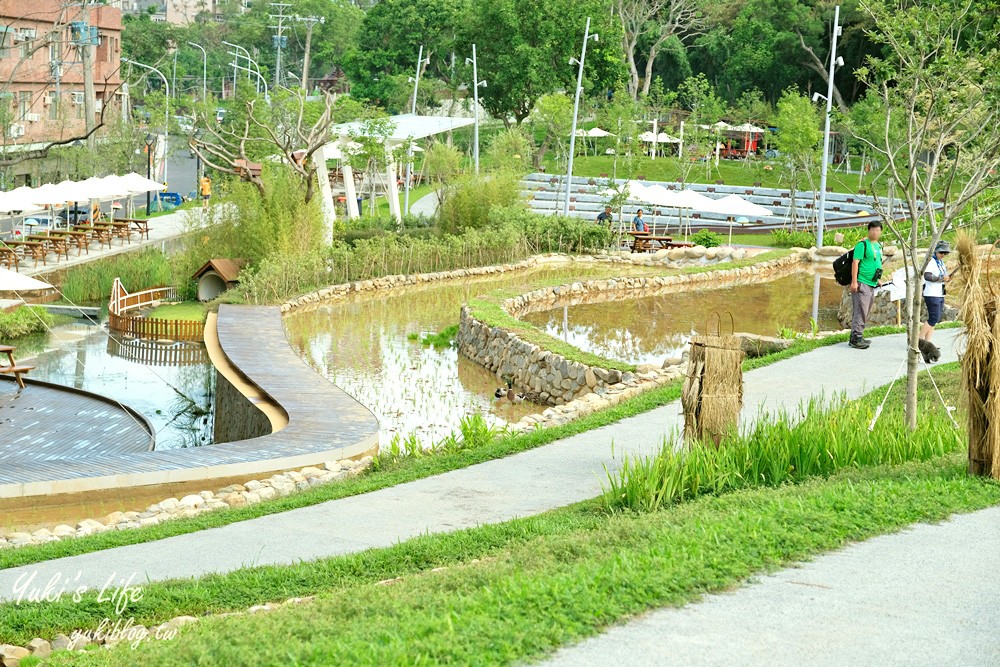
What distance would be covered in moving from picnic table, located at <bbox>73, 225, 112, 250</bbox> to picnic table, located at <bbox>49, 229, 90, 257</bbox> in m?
0.49

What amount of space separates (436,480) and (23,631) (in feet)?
14.1

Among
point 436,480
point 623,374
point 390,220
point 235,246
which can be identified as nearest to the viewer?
point 436,480

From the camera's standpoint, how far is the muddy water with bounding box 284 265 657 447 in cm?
1570

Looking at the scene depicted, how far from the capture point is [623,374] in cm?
1579

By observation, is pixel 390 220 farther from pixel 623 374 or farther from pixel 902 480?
pixel 902 480

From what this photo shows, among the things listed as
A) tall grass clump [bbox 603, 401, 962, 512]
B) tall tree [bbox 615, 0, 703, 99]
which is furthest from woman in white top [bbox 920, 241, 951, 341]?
tall tree [bbox 615, 0, 703, 99]

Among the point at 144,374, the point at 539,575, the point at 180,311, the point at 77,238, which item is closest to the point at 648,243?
the point at 180,311

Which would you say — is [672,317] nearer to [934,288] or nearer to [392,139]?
[934,288]

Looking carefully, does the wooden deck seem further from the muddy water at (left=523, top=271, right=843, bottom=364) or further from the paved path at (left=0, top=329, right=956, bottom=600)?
the muddy water at (left=523, top=271, right=843, bottom=364)

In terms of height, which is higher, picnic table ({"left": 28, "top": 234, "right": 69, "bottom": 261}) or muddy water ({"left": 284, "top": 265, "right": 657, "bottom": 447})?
picnic table ({"left": 28, "top": 234, "right": 69, "bottom": 261})

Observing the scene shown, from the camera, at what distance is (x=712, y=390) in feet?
31.3

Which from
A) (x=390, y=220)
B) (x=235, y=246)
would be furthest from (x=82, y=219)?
(x=235, y=246)

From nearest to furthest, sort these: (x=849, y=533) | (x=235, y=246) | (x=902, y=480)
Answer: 1. (x=849, y=533)
2. (x=902, y=480)
3. (x=235, y=246)

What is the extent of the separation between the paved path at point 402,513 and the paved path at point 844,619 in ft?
9.57
